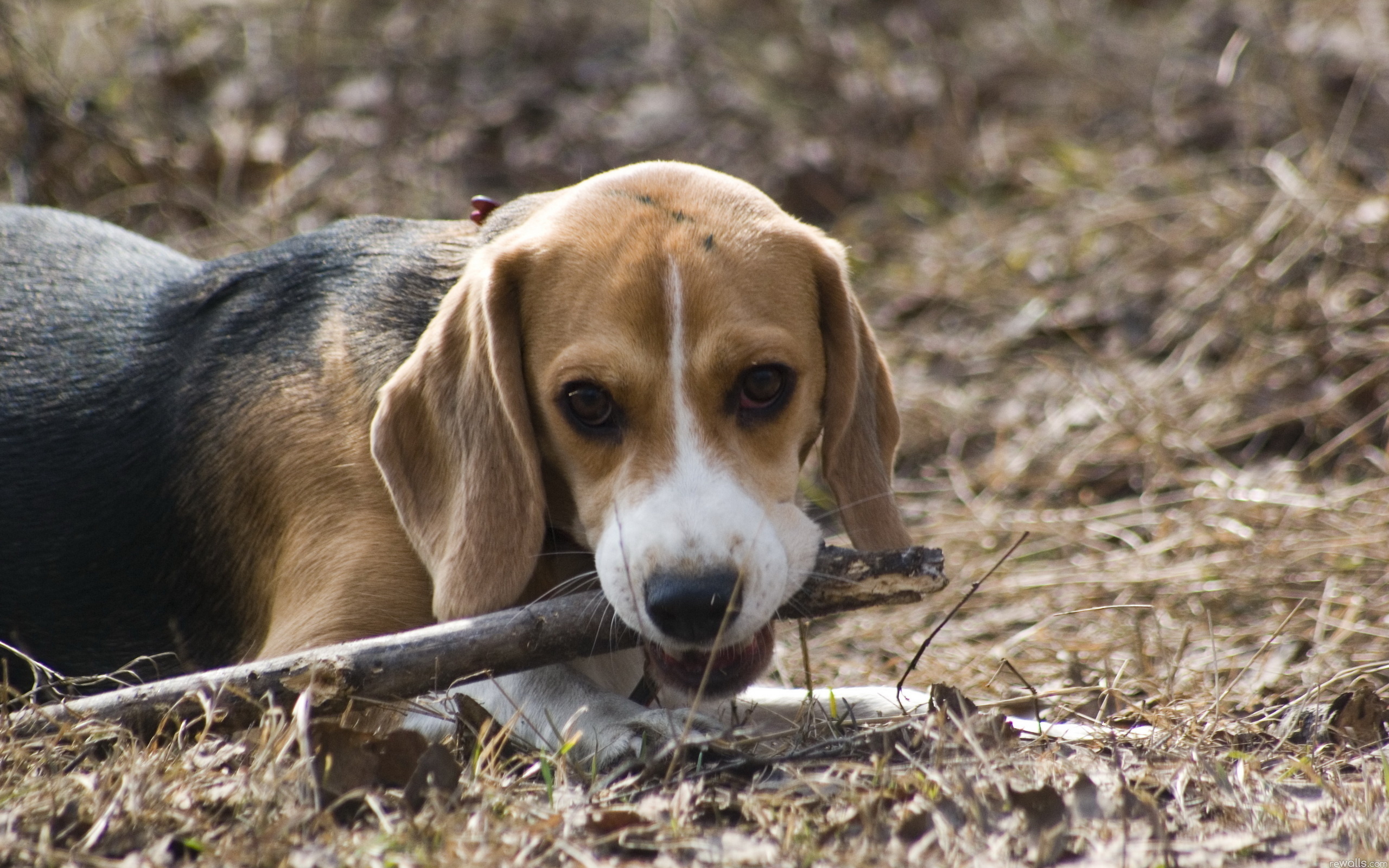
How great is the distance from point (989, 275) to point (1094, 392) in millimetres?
1375

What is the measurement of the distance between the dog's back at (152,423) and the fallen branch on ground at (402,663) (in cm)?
76

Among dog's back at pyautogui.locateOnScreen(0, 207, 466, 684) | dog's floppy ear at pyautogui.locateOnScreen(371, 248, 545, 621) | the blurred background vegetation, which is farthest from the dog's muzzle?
the blurred background vegetation

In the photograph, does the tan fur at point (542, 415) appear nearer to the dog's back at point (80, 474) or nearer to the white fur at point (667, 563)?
the white fur at point (667, 563)

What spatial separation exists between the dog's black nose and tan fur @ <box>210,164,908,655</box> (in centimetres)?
31

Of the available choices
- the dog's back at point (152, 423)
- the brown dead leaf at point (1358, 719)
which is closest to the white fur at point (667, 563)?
the dog's back at point (152, 423)

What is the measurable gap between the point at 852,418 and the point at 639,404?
69cm

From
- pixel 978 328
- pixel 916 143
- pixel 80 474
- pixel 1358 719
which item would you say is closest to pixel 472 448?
pixel 80 474

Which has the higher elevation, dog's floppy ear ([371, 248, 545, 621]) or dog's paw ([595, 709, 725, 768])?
dog's floppy ear ([371, 248, 545, 621])

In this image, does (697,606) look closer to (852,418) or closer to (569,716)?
(569,716)

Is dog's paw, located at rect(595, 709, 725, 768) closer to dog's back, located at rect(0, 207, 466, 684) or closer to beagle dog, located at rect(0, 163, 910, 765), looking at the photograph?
beagle dog, located at rect(0, 163, 910, 765)

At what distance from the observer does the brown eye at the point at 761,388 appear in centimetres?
322

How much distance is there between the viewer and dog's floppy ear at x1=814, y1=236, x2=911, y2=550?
3529mm

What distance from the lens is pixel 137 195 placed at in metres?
6.77

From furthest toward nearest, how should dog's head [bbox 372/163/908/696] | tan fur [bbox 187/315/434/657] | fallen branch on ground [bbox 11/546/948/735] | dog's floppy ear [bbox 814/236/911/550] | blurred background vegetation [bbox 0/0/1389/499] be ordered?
blurred background vegetation [bbox 0/0/1389/499], dog's floppy ear [bbox 814/236/911/550], tan fur [bbox 187/315/434/657], dog's head [bbox 372/163/908/696], fallen branch on ground [bbox 11/546/948/735]
